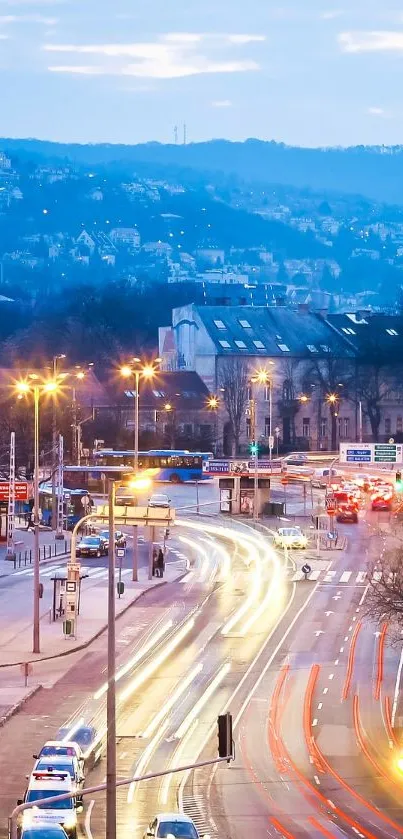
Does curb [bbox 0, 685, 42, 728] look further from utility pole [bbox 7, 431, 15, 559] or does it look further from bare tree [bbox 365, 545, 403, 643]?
utility pole [bbox 7, 431, 15, 559]

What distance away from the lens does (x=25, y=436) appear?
5020 inches

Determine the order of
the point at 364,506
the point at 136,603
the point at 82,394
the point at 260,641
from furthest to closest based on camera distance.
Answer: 1. the point at 82,394
2. the point at 364,506
3. the point at 136,603
4. the point at 260,641

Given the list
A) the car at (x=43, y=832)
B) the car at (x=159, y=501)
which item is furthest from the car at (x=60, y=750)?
the car at (x=159, y=501)

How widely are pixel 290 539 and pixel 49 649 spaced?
36.6m

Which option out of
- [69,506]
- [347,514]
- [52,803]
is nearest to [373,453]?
[347,514]

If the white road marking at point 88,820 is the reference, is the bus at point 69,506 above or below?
above

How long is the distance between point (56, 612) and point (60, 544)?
30328 millimetres

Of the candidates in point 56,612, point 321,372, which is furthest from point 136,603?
point 321,372

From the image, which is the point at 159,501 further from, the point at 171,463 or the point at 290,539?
the point at 171,463

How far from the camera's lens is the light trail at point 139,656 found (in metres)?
50.2

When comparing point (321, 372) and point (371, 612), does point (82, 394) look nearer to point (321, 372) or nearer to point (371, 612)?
point (321, 372)

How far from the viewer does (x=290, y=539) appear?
93.5 metres

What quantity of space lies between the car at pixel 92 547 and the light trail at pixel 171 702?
1480 inches

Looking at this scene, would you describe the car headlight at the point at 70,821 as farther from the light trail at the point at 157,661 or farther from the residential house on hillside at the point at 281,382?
the residential house on hillside at the point at 281,382
